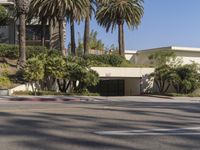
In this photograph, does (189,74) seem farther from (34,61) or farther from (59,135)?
(59,135)

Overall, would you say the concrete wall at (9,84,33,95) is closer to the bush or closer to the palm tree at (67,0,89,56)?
the bush

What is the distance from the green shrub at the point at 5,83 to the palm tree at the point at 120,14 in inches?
766

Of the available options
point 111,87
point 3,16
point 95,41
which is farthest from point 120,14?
point 95,41

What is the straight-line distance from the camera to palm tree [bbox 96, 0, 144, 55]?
54.1m

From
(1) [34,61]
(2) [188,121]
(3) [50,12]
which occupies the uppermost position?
(3) [50,12]

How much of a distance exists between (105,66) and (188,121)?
102 feet

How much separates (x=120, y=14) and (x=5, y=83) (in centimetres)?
2194

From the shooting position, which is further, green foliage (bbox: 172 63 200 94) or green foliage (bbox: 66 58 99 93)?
green foliage (bbox: 172 63 200 94)

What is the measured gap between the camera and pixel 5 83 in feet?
118

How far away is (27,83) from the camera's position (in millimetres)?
36562

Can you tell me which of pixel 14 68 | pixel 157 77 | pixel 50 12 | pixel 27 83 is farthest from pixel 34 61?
pixel 157 77

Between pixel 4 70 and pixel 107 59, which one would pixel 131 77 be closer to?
pixel 107 59

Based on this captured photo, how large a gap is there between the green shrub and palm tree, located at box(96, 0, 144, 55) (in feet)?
63.8

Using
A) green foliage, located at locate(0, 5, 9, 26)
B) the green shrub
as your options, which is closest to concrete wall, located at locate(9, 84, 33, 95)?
Result: the green shrub
